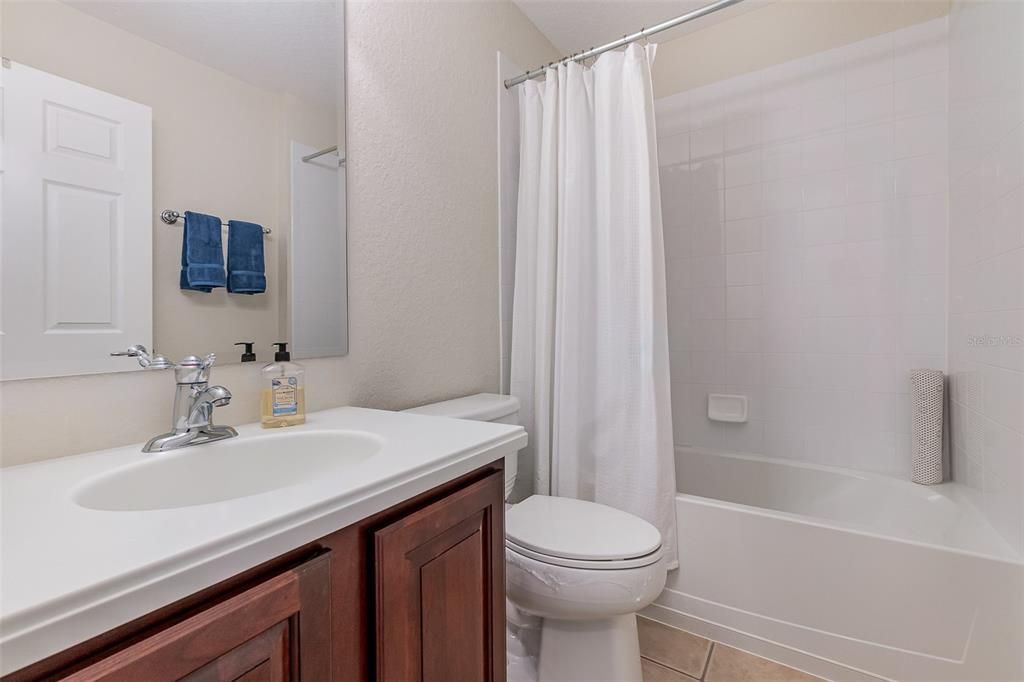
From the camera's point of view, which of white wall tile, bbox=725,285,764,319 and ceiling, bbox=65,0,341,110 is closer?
ceiling, bbox=65,0,341,110

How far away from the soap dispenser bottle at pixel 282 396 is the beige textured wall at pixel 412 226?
0.07 m

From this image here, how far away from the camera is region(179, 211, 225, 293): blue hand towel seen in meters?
0.93

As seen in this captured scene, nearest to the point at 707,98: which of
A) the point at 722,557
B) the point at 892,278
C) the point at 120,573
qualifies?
the point at 892,278

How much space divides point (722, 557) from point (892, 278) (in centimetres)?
131

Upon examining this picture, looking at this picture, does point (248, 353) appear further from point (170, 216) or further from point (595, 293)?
point (595, 293)

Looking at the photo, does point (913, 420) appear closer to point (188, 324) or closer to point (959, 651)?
point (959, 651)

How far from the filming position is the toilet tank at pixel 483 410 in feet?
4.53

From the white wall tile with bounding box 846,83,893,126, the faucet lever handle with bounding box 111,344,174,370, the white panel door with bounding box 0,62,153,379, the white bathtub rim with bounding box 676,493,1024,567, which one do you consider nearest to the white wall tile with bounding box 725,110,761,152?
the white wall tile with bounding box 846,83,893,126

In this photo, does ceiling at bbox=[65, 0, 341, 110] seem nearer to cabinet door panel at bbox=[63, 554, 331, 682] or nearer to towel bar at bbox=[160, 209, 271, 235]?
towel bar at bbox=[160, 209, 271, 235]

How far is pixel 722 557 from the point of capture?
1.59 meters

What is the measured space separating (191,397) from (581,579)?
93 cm

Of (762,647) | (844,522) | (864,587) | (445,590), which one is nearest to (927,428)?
(844,522)

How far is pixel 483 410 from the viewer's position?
4.68ft

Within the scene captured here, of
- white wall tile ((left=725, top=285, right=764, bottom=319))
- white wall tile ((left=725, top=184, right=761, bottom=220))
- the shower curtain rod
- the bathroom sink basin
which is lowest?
the bathroom sink basin
